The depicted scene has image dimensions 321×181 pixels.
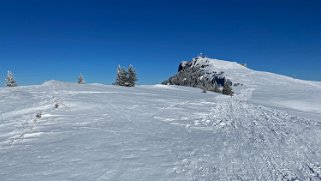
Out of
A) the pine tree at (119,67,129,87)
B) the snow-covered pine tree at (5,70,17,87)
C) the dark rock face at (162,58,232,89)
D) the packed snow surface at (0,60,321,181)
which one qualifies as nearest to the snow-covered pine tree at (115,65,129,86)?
the pine tree at (119,67,129,87)

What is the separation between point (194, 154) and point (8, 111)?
15919 mm

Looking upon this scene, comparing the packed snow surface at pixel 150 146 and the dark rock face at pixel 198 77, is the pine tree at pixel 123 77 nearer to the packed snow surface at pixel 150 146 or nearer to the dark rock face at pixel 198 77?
the dark rock face at pixel 198 77

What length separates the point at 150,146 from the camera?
1502 cm

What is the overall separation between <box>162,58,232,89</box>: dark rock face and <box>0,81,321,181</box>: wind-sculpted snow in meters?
81.8

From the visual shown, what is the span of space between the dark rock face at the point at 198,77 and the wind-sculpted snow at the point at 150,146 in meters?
81.8

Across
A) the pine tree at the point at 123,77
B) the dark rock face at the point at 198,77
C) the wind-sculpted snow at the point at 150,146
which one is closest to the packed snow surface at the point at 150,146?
the wind-sculpted snow at the point at 150,146

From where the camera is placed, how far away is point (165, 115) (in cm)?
2414

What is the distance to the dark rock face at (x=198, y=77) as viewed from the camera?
117900 millimetres

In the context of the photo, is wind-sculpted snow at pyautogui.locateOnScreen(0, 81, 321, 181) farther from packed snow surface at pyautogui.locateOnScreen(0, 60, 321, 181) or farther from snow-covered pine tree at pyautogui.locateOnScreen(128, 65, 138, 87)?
snow-covered pine tree at pyautogui.locateOnScreen(128, 65, 138, 87)

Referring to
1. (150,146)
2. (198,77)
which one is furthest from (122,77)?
(198,77)

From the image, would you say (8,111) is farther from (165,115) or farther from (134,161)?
(134,161)

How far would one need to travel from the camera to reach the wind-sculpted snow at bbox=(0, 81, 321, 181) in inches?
447

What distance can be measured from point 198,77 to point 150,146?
13539 centimetres

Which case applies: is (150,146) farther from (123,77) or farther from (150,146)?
(123,77)
